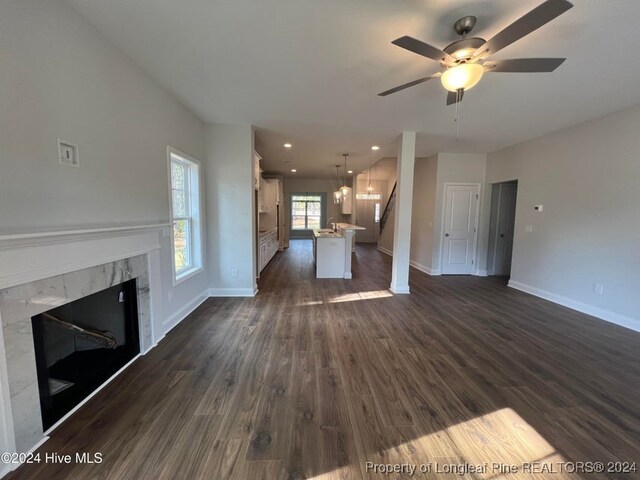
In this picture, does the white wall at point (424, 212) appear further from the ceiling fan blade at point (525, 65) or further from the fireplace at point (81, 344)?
the fireplace at point (81, 344)

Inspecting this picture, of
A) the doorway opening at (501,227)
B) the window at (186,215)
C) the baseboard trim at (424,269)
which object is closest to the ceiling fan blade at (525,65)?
the window at (186,215)

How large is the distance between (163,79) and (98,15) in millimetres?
827

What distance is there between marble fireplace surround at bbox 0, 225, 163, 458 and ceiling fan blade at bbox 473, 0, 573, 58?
3.01 metres

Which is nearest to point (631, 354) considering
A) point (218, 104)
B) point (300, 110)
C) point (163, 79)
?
point (300, 110)

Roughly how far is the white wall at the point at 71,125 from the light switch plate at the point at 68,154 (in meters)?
0.03

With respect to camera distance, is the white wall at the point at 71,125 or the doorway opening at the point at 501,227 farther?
the doorway opening at the point at 501,227

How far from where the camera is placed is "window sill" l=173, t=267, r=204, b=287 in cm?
321

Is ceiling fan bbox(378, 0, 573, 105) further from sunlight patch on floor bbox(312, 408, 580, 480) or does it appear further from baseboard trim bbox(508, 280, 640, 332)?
baseboard trim bbox(508, 280, 640, 332)

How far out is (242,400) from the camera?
189cm

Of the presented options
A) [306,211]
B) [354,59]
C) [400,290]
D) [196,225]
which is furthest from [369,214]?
[354,59]

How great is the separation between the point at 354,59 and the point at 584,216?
412 cm

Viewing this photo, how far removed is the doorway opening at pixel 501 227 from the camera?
5758mm

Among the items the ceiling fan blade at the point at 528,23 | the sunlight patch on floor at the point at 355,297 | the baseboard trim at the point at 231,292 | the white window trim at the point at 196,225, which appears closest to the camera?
the ceiling fan blade at the point at 528,23

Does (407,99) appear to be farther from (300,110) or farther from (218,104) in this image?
(218,104)
